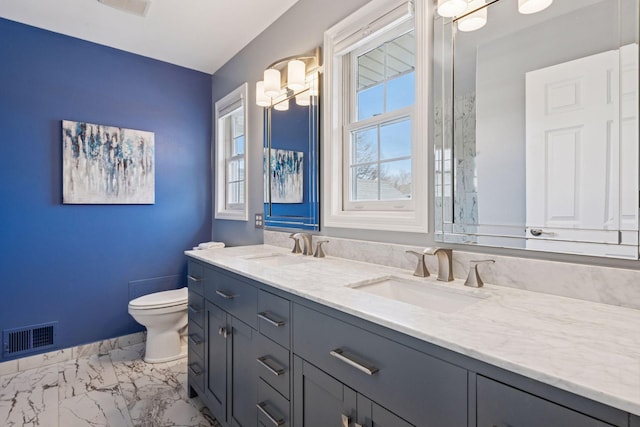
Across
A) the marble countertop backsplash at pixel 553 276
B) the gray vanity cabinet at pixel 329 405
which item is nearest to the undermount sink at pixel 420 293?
the marble countertop backsplash at pixel 553 276

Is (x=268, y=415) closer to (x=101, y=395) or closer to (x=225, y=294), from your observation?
(x=225, y=294)

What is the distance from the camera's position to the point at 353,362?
36.0 inches

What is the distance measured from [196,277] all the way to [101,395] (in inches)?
39.7

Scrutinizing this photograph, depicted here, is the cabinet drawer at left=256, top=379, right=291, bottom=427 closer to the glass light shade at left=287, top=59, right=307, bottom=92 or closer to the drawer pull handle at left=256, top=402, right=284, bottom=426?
the drawer pull handle at left=256, top=402, right=284, bottom=426

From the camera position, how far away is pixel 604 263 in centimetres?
98

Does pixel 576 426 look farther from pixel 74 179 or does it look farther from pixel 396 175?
pixel 74 179

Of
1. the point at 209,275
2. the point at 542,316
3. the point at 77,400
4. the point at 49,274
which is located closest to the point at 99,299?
the point at 49,274

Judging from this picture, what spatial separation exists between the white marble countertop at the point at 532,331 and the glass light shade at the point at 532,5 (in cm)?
97

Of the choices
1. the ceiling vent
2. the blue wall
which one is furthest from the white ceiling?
the blue wall

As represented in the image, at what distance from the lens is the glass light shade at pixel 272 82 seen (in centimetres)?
221

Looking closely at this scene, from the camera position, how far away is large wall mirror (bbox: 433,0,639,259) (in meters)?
0.95

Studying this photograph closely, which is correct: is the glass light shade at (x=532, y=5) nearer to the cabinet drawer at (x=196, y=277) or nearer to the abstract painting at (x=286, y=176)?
the abstract painting at (x=286, y=176)

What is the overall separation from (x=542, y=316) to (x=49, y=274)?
10.4 ft

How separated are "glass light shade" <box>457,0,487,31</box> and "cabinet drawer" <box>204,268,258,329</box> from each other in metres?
1.38
